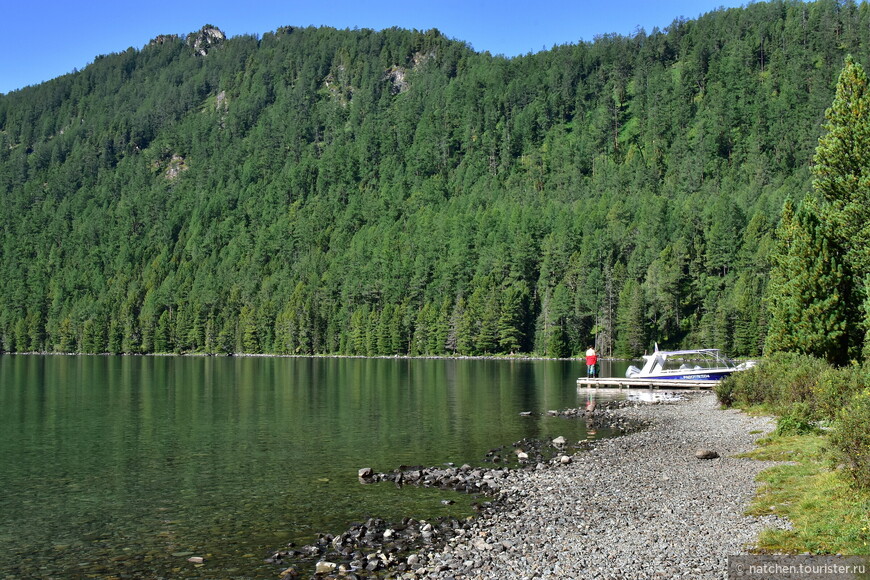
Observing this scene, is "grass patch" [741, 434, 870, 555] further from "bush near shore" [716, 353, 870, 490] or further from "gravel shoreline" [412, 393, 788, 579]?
"bush near shore" [716, 353, 870, 490]

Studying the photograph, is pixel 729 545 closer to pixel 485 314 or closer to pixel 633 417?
pixel 633 417

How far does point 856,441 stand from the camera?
1952cm

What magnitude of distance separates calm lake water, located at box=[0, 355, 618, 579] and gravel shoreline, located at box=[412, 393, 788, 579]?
3665 mm

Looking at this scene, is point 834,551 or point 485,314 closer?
point 834,551

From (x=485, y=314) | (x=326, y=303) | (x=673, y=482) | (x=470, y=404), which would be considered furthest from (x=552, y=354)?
(x=673, y=482)

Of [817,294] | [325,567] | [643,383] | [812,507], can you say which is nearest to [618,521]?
[812,507]

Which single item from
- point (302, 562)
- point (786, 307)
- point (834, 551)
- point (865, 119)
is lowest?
point (302, 562)

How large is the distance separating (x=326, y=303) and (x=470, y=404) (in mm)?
141537

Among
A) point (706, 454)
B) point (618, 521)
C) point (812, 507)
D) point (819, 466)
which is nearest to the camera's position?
point (812, 507)

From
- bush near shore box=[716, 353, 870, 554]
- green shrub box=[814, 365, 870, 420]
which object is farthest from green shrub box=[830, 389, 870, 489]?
green shrub box=[814, 365, 870, 420]

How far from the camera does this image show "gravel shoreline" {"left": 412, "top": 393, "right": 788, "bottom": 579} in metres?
17.3

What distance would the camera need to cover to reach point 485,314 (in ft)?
536

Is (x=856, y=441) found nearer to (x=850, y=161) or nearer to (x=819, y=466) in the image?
(x=819, y=466)

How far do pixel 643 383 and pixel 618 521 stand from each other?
55.3 metres
